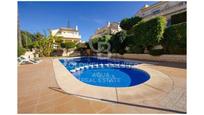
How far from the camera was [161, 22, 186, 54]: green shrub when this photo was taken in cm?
1220

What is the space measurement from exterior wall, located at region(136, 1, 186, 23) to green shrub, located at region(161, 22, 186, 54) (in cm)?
819

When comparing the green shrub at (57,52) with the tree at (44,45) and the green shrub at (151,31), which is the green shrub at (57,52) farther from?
the green shrub at (151,31)

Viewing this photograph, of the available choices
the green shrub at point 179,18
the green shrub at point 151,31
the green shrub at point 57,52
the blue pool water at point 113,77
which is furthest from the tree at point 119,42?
the green shrub at point 57,52

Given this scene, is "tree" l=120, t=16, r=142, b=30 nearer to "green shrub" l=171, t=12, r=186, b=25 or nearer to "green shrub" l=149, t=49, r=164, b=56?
"green shrub" l=171, t=12, r=186, b=25

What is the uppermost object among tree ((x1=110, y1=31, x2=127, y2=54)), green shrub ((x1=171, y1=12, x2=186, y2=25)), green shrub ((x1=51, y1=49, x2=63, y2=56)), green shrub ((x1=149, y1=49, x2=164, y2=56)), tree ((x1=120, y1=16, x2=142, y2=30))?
tree ((x1=120, y1=16, x2=142, y2=30))

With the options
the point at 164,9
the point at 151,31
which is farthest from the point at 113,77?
the point at 164,9

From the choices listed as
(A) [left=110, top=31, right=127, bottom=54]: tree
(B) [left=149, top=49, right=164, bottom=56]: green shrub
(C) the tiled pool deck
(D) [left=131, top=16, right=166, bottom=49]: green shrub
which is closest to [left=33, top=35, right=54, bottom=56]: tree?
(A) [left=110, top=31, right=127, bottom=54]: tree

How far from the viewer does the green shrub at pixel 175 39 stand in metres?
12.2

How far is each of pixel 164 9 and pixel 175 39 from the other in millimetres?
12433

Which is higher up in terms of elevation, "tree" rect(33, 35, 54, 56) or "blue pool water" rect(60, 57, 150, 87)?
"tree" rect(33, 35, 54, 56)

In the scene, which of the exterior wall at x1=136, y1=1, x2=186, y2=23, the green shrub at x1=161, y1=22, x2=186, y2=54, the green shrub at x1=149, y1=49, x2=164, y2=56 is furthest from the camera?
the exterior wall at x1=136, y1=1, x2=186, y2=23
